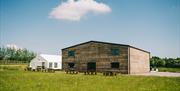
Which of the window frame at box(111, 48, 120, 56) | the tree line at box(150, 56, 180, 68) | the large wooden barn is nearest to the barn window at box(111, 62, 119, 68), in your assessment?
the large wooden barn

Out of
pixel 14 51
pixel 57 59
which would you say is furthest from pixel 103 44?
pixel 14 51

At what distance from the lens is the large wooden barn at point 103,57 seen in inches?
1648

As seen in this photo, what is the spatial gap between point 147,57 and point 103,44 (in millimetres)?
15568

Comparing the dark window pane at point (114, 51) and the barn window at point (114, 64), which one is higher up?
the dark window pane at point (114, 51)

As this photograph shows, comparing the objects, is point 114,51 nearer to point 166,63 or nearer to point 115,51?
point 115,51

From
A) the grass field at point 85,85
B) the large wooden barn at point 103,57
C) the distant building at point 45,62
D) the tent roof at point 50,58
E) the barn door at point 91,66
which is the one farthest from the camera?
the tent roof at point 50,58

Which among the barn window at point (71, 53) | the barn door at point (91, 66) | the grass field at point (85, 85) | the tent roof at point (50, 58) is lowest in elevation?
the grass field at point (85, 85)

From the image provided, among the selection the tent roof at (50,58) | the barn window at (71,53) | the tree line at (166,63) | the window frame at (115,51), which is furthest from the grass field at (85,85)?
the tree line at (166,63)

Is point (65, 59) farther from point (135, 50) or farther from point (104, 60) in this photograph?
point (135, 50)

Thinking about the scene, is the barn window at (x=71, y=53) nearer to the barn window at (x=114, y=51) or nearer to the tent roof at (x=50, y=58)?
the barn window at (x=114, y=51)

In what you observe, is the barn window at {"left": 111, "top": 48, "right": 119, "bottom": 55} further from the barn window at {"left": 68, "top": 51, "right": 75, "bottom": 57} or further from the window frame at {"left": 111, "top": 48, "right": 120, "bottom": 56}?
the barn window at {"left": 68, "top": 51, "right": 75, "bottom": 57}

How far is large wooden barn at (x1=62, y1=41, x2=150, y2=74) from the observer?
41.9 metres

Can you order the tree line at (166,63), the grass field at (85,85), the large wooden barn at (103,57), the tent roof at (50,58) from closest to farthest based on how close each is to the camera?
the grass field at (85,85) → the large wooden barn at (103,57) → the tent roof at (50,58) → the tree line at (166,63)

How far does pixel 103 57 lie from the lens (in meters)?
44.2
